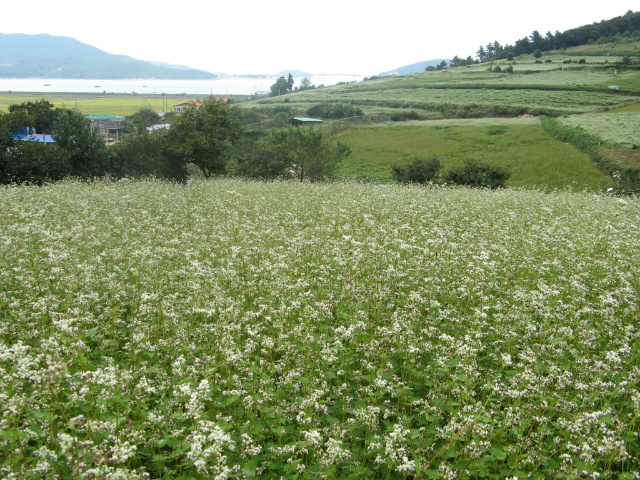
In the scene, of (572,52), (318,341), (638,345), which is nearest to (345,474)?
(318,341)

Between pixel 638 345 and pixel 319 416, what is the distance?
4861 mm

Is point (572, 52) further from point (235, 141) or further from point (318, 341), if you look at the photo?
point (318, 341)

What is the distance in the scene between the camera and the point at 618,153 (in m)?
44.9

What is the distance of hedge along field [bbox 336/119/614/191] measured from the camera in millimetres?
43250

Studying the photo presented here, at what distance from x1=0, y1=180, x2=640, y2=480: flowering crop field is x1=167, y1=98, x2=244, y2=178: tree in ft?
89.9

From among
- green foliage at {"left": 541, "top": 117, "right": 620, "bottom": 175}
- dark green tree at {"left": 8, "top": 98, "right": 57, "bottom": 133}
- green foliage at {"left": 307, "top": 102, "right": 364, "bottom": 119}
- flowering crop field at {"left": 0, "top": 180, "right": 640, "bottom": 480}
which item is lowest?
flowering crop field at {"left": 0, "top": 180, "right": 640, "bottom": 480}

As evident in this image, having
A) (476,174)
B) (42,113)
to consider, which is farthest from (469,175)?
(42,113)

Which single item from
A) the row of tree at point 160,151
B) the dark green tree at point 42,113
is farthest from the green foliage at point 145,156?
the dark green tree at point 42,113

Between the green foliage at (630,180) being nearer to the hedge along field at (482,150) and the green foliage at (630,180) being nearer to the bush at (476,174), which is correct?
the hedge along field at (482,150)

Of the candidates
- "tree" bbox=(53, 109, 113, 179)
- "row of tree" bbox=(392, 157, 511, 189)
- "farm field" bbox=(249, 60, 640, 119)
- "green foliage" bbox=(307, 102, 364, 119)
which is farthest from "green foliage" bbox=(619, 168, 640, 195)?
"green foliage" bbox=(307, 102, 364, 119)

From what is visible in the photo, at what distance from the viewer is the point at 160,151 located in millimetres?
38469

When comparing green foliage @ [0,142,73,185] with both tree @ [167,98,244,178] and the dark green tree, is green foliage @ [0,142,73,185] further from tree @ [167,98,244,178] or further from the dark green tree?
the dark green tree

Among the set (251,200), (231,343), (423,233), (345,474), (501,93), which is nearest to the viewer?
(345,474)

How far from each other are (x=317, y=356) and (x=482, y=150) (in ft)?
191
